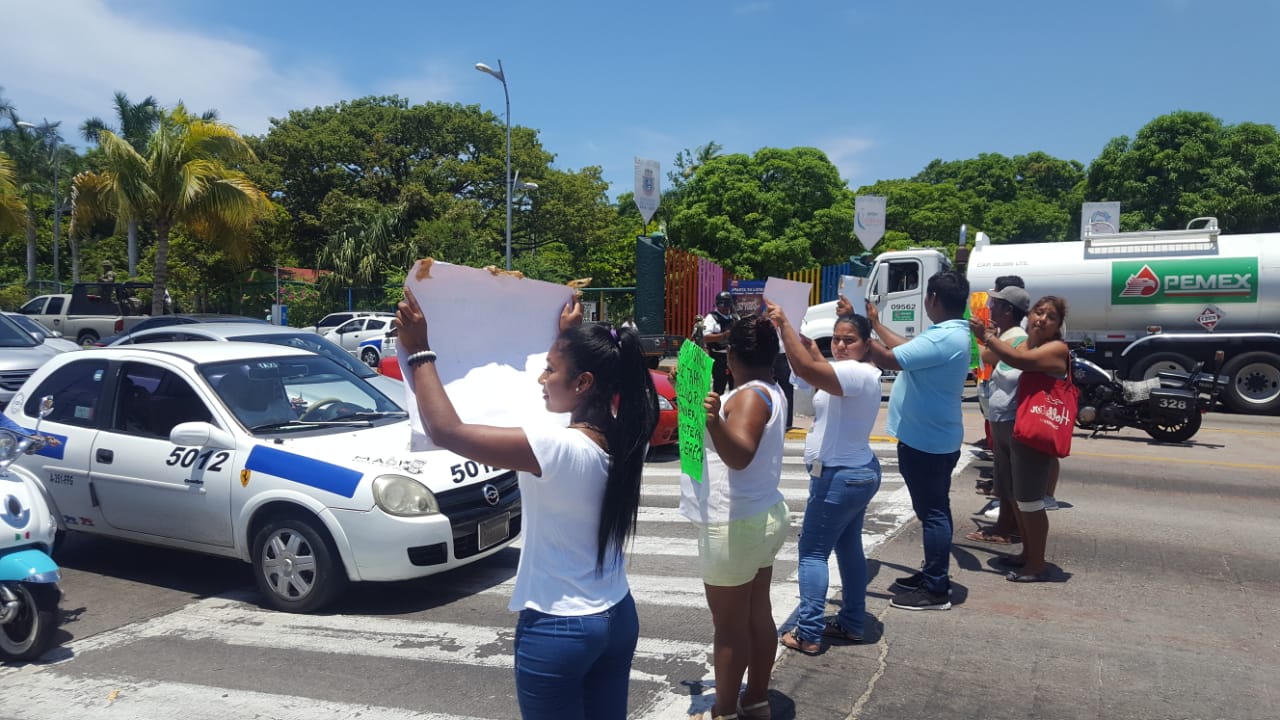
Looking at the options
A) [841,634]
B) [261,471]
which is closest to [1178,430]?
[841,634]

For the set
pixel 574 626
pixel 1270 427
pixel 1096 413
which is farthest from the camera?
pixel 1270 427

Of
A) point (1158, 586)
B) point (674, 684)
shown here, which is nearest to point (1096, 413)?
point (1158, 586)

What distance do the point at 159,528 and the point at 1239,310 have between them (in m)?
15.8

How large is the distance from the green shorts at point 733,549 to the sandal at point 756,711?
65 cm

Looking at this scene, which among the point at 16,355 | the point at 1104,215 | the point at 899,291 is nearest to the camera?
the point at 16,355

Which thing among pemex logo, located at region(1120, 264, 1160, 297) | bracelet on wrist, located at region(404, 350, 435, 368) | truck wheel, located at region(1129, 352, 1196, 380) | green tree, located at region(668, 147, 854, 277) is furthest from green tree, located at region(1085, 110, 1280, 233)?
bracelet on wrist, located at region(404, 350, 435, 368)

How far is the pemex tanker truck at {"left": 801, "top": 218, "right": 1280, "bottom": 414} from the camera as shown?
14.6m

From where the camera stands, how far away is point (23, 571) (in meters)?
4.53

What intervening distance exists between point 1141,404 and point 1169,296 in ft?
15.3

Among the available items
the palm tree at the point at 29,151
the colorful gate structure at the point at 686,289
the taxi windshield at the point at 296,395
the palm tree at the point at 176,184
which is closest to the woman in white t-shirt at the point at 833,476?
the taxi windshield at the point at 296,395

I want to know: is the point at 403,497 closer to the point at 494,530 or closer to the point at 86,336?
the point at 494,530

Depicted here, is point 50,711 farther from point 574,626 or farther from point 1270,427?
point 1270,427

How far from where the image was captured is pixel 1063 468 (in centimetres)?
970

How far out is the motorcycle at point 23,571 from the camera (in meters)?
4.54
